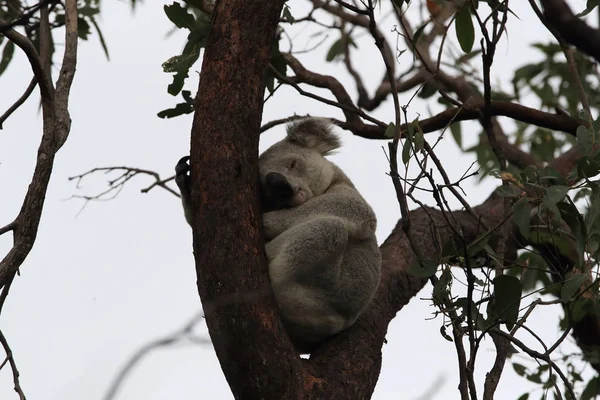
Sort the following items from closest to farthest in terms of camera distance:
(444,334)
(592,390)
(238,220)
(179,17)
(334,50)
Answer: (238,220)
(444,334)
(179,17)
(592,390)
(334,50)

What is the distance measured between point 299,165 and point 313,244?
2.43 feet

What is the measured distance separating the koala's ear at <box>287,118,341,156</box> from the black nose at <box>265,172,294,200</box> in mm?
625

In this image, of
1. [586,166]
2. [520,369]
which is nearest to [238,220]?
[586,166]

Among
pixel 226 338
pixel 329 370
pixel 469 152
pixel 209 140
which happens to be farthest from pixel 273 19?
pixel 469 152

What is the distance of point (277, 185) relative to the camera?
3340mm

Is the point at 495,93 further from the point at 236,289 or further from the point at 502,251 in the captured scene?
the point at 236,289

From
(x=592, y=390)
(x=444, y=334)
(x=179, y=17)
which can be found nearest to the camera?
(x=444, y=334)

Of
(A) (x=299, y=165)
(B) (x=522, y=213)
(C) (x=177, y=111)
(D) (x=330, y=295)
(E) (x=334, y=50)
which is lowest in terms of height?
(B) (x=522, y=213)

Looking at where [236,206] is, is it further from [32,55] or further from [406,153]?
[32,55]

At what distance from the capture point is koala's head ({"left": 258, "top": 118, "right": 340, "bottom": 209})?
340cm

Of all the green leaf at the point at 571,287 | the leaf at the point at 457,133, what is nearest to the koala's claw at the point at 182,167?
the green leaf at the point at 571,287

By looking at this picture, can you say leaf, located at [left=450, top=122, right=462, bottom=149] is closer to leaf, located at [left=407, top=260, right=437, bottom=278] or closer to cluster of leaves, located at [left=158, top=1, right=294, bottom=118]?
cluster of leaves, located at [left=158, top=1, right=294, bottom=118]

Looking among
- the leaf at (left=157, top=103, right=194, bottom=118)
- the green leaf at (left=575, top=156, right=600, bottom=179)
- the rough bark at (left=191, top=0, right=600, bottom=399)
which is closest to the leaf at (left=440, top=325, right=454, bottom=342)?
the rough bark at (left=191, top=0, right=600, bottom=399)

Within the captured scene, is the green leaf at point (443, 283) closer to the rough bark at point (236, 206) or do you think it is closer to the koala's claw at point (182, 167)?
the rough bark at point (236, 206)
